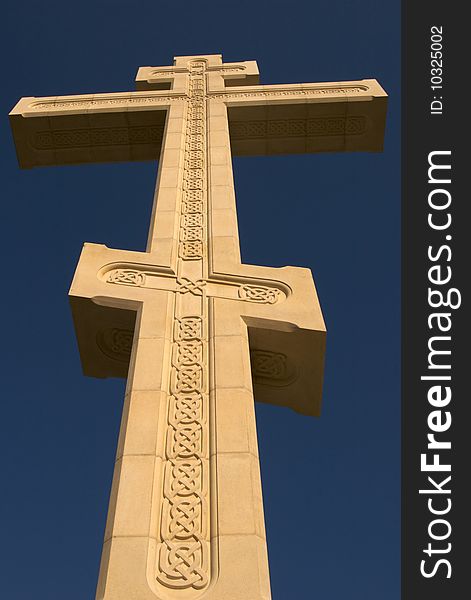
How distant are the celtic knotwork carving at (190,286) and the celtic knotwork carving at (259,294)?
39 centimetres

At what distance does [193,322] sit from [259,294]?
30.4 inches

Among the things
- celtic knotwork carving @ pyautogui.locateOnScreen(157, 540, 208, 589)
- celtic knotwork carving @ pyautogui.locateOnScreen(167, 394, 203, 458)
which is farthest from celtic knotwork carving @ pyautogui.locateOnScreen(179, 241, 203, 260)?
celtic knotwork carving @ pyautogui.locateOnScreen(157, 540, 208, 589)

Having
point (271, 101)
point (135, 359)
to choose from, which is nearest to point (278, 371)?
point (135, 359)

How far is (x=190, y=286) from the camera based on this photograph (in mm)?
6801

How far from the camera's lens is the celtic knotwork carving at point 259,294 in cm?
668

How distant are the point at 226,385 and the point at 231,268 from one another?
5.68 feet

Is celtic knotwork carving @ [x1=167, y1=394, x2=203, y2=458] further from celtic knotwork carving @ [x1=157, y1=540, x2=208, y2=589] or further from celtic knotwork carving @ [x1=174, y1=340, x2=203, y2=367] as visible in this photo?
celtic knotwork carving @ [x1=157, y1=540, x2=208, y2=589]

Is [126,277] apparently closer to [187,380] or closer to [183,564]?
[187,380]

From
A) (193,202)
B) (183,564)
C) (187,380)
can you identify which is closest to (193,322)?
(187,380)

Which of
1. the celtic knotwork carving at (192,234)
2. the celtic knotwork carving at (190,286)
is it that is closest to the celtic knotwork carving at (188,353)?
the celtic knotwork carving at (190,286)

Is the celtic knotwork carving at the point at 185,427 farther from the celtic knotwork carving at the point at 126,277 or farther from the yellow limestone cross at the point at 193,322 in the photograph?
the celtic knotwork carving at the point at 126,277

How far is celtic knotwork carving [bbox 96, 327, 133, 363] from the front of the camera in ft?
22.5

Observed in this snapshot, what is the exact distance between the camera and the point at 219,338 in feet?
20.0

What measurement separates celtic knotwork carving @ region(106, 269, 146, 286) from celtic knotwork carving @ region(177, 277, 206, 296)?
37cm
